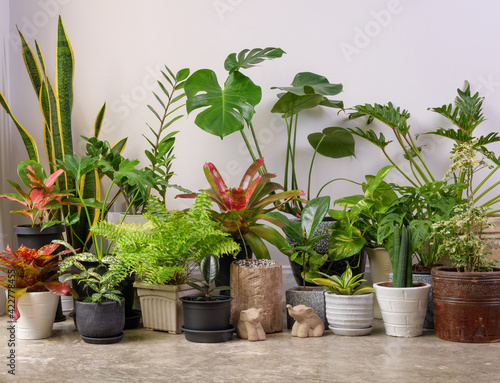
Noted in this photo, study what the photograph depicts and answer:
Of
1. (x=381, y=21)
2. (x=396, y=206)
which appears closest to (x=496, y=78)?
(x=381, y=21)

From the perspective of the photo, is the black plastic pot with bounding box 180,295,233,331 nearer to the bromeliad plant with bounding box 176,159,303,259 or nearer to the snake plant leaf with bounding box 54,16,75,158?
the bromeliad plant with bounding box 176,159,303,259

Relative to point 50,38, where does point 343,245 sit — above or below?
below

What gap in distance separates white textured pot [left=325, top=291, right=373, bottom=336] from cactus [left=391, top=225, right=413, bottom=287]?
138mm

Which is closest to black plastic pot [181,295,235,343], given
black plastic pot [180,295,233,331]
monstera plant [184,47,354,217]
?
black plastic pot [180,295,233,331]

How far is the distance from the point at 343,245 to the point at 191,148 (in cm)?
117

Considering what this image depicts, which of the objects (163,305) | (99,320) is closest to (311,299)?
(163,305)

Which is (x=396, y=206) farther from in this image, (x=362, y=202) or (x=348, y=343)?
(x=348, y=343)

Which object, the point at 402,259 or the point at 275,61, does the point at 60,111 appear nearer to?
the point at 275,61

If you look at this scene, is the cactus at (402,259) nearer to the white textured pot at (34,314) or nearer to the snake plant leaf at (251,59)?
the snake plant leaf at (251,59)

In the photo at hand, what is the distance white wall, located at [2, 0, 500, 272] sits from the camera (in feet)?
10.3

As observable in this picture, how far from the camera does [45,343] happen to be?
214 cm

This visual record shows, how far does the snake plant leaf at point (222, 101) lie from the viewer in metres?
2.51

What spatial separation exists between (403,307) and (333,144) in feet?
3.77

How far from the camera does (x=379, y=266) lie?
264cm
